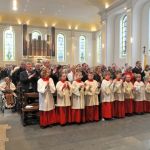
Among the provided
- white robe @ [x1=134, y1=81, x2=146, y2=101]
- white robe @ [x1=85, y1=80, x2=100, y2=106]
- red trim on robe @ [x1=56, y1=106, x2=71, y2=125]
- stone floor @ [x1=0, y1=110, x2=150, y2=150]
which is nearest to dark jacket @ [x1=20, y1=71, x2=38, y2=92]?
stone floor @ [x1=0, y1=110, x2=150, y2=150]

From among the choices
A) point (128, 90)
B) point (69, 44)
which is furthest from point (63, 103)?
point (69, 44)

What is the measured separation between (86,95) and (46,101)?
125 centimetres

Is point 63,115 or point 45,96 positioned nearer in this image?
point 45,96

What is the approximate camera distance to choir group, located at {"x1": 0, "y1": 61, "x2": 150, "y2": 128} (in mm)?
5691

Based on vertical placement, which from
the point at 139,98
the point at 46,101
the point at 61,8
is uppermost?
the point at 61,8

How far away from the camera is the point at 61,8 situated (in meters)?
18.1

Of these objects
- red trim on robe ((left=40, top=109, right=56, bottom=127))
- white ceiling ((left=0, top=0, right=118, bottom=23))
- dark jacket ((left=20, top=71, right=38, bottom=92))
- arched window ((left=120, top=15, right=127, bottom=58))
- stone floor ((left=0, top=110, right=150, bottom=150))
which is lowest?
stone floor ((left=0, top=110, right=150, bottom=150))

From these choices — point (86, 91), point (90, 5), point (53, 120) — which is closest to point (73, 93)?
point (86, 91)

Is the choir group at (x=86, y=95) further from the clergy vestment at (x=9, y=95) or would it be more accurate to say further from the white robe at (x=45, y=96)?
the clergy vestment at (x=9, y=95)

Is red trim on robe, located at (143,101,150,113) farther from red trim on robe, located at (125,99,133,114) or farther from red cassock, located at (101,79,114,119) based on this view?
red cassock, located at (101,79,114,119)

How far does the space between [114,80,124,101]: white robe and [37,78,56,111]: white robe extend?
201cm

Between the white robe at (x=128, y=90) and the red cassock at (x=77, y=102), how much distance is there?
1607 mm

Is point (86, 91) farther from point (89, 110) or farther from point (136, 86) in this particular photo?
point (136, 86)

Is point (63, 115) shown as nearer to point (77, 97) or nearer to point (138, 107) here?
point (77, 97)
